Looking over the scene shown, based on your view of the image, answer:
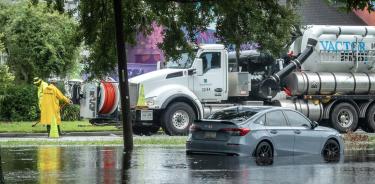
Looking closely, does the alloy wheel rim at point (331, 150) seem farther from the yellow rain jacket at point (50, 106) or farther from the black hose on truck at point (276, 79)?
the yellow rain jacket at point (50, 106)

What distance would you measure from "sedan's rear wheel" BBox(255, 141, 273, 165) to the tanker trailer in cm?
1044

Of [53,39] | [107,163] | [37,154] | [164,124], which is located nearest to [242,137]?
[107,163]

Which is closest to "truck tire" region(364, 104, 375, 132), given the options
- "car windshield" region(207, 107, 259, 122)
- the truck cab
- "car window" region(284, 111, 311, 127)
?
the truck cab

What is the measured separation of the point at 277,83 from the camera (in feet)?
93.0

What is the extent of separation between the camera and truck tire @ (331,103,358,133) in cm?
2906

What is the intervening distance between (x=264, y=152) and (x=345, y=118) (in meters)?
11.9

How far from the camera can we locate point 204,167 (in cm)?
1602

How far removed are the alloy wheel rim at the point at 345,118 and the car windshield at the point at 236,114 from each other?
1129 cm

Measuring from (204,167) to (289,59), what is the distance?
534 inches

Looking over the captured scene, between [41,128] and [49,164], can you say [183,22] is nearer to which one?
[49,164]

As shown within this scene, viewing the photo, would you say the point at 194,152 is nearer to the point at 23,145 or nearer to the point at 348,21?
the point at 23,145

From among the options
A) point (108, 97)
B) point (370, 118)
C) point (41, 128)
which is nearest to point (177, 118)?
point (108, 97)

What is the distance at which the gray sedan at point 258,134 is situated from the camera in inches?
693

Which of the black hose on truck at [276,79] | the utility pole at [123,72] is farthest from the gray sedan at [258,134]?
the black hose on truck at [276,79]
